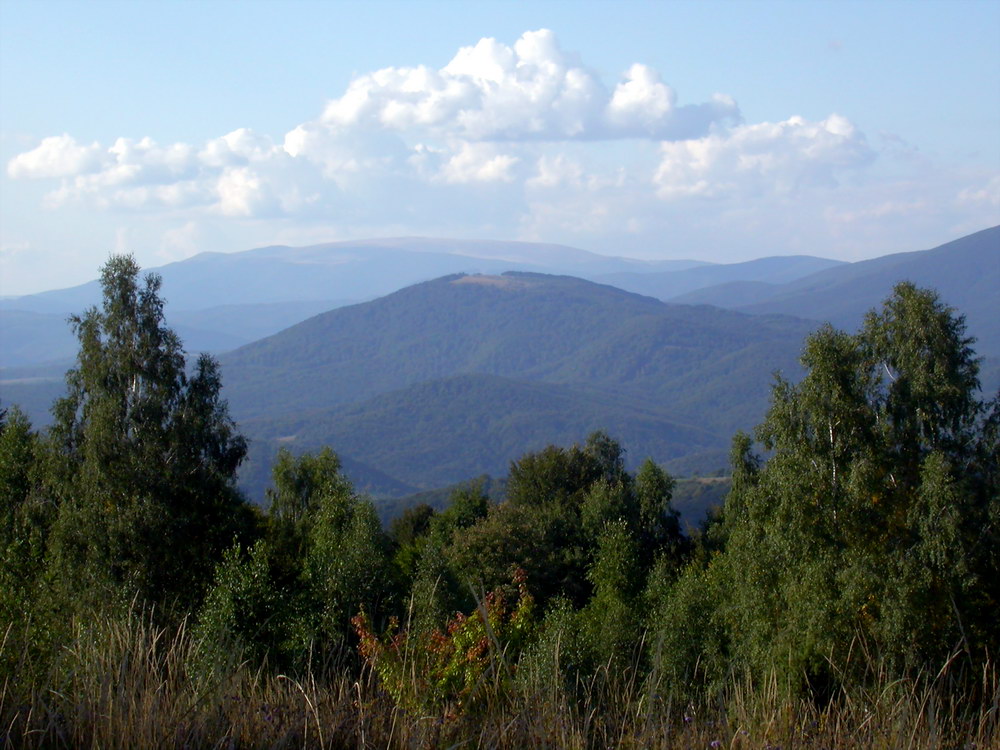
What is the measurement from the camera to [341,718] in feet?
13.8

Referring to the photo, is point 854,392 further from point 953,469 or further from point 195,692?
point 195,692

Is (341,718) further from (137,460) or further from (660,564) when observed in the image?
(660,564)

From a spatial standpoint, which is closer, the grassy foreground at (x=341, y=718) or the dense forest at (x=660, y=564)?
the grassy foreground at (x=341, y=718)

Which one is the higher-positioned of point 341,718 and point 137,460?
point 341,718

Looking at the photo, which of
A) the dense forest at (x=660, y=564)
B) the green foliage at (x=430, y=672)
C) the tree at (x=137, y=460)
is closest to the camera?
the green foliage at (x=430, y=672)

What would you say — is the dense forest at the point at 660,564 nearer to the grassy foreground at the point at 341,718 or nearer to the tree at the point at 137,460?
the tree at the point at 137,460

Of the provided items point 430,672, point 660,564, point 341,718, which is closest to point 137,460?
point 660,564

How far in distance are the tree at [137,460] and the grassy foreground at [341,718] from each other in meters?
18.0

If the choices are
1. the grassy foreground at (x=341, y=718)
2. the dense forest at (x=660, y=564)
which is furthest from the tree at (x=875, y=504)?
the grassy foreground at (x=341, y=718)

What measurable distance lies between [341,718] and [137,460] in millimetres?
19493

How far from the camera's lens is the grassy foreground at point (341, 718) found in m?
3.81

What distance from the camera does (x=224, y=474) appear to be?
24.3 m

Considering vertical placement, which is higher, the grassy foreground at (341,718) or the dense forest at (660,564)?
the grassy foreground at (341,718)

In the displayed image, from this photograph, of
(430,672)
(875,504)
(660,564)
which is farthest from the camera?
(660,564)
